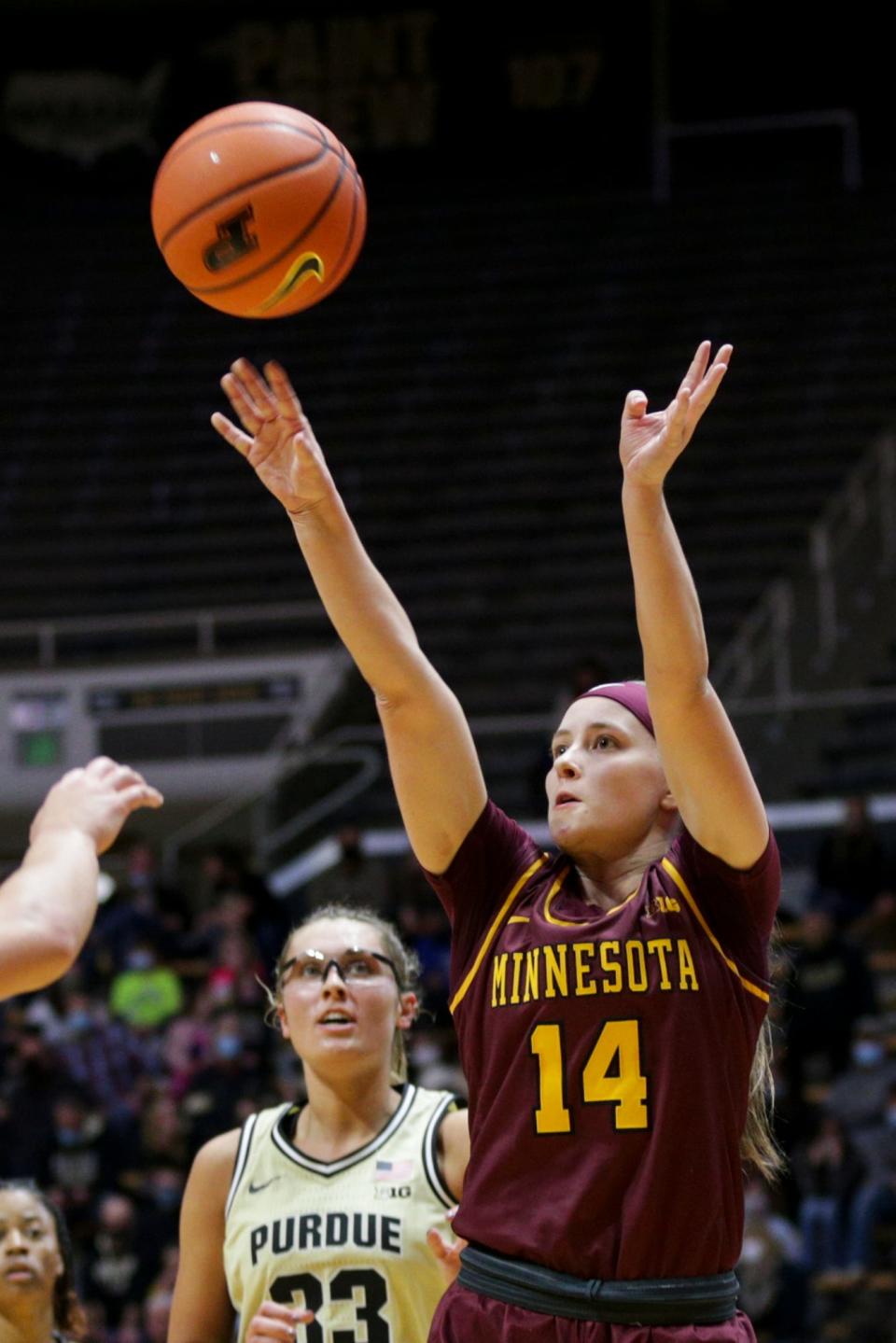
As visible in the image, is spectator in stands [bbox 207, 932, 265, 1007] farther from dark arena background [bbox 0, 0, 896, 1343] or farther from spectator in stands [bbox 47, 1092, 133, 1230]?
spectator in stands [bbox 47, 1092, 133, 1230]

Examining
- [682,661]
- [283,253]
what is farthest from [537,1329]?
[283,253]

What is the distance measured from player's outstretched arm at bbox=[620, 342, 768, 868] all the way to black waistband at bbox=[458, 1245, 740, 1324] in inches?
25.3

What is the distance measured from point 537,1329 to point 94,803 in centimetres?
104

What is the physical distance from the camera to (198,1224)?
443 cm

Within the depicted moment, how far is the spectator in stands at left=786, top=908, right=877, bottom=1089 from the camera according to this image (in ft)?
36.3

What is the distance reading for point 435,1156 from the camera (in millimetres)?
4410

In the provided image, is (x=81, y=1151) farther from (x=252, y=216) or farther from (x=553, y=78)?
(x=553, y=78)

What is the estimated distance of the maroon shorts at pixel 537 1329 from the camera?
Result: 10.4 feet

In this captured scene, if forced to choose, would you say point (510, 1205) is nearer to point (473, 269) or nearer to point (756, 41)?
point (473, 269)

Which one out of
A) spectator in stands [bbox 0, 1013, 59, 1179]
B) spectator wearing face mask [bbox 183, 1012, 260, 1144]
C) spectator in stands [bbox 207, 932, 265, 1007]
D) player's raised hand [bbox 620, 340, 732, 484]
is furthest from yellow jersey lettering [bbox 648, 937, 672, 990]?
spectator in stands [bbox 207, 932, 265, 1007]

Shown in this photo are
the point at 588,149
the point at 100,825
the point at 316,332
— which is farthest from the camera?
the point at 588,149

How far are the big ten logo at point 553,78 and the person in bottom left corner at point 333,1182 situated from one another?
62.7 ft

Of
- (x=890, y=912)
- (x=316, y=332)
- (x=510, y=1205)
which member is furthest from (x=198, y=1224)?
(x=316, y=332)

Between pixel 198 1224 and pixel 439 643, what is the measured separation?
12577 mm
